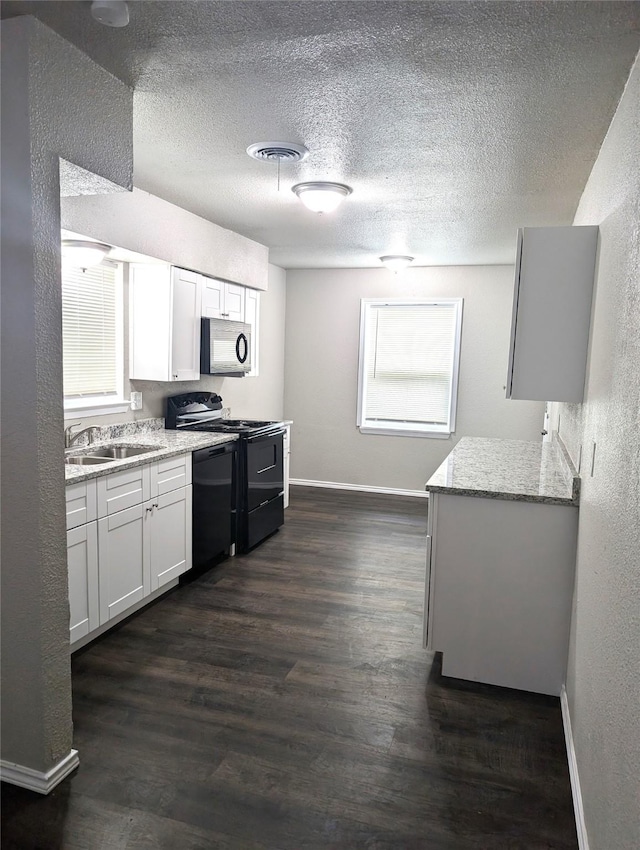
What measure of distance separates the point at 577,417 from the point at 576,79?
1480 mm

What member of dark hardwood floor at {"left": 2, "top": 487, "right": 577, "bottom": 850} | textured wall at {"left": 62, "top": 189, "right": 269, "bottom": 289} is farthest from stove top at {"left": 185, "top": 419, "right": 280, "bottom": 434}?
dark hardwood floor at {"left": 2, "top": 487, "right": 577, "bottom": 850}

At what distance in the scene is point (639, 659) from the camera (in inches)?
52.1

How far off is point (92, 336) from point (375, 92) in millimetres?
2475

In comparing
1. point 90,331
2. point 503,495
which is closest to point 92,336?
point 90,331

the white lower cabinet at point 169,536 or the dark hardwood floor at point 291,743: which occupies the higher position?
the white lower cabinet at point 169,536

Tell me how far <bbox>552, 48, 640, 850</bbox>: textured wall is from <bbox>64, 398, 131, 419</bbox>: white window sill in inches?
111

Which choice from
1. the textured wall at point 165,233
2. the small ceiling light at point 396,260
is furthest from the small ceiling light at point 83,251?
the small ceiling light at point 396,260

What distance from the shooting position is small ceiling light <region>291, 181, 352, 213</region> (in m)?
3.38

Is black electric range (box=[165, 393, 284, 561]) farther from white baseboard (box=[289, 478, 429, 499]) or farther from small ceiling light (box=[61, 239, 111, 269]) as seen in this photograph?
white baseboard (box=[289, 478, 429, 499])

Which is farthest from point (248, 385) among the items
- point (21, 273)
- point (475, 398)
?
point (21, 273)

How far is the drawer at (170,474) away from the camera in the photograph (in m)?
3.41

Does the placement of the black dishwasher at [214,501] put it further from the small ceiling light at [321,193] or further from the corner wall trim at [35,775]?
the corner wall trim at [35,775]

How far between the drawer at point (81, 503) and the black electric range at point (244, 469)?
1.10 m

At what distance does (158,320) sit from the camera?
13.6 feet
